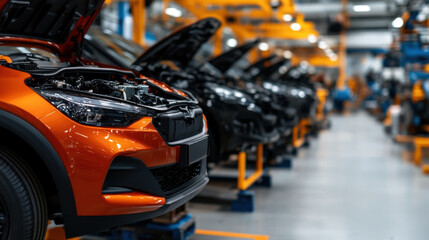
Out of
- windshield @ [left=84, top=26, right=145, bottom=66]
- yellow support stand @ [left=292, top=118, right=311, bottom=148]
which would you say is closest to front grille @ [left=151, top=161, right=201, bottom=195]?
windshield @ [left=84, top=26, right=145, bottom=66]

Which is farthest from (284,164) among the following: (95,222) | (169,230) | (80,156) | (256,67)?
(80,156)

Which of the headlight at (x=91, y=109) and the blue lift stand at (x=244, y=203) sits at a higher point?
the headlight at (x=91, y=109)

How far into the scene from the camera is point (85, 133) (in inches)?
85.7

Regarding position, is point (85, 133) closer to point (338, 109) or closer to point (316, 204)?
point (316, 204)

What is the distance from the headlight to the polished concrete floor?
5.86ft

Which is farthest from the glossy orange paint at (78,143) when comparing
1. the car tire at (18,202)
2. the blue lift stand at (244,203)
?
the blue lift stand at (244,203)

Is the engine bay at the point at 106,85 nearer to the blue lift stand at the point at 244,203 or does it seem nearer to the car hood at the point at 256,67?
the blue lift stand at the point at 244,203

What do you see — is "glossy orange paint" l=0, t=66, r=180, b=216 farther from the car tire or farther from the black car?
the black car

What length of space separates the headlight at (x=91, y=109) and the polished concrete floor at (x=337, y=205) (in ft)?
5.86

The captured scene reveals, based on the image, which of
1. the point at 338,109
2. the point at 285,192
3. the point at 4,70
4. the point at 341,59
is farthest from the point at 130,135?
the point at 341,59

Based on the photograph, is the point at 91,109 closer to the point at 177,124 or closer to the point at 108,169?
the point at 108,169

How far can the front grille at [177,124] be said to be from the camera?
2.49 metres

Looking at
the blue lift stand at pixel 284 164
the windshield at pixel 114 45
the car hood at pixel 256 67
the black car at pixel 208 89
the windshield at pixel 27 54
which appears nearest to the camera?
the windshield at pixel 27 54

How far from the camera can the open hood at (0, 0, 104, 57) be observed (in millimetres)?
2908
